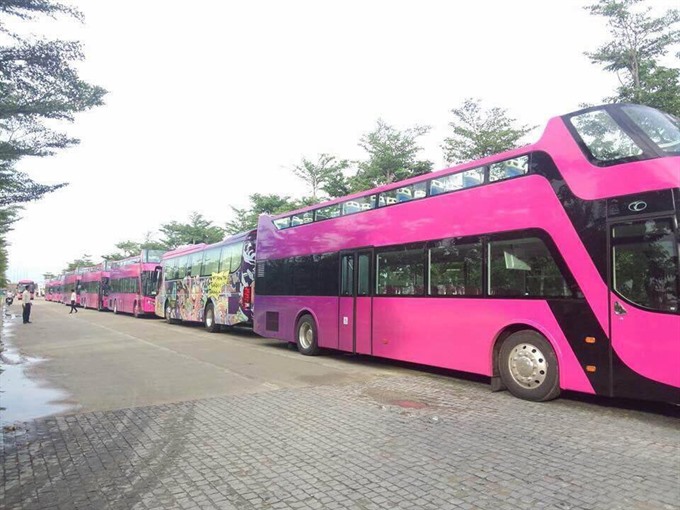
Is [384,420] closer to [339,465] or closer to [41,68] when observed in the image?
[339,465]

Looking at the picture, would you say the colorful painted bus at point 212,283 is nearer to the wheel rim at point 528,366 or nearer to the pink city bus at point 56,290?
the wheel rim at point 528,366

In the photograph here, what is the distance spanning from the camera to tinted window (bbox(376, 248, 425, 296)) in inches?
365

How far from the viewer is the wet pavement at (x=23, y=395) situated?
6.82 m

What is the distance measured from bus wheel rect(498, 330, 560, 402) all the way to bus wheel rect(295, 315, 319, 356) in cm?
557

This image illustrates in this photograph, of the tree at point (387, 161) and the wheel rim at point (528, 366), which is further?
the tree at point (387, 161)

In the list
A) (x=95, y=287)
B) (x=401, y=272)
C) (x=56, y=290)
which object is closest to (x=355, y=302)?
(x=401, y=272)

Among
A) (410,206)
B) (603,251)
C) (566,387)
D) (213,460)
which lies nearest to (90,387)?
(213,460)

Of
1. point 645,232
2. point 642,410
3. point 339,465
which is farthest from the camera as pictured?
point 642,410

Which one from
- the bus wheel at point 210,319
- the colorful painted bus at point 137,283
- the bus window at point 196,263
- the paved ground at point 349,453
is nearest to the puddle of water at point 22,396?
the paved ground at point 349,453

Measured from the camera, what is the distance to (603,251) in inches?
252

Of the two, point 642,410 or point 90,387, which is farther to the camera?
point 90,387

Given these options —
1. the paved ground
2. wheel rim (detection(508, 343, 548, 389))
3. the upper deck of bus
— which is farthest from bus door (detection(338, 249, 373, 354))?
wheel rim (detection(508, 343, 548, 389))

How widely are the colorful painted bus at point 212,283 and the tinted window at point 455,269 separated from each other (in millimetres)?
9825

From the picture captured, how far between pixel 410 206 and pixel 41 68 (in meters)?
6.20
